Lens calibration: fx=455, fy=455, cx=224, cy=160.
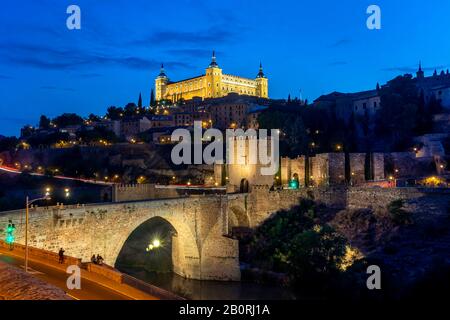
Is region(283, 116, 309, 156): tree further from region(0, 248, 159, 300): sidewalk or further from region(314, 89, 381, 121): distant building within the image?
region(0, 248, 159, 300): sidewalk

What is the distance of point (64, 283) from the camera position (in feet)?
46.5

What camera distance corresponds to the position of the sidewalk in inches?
515

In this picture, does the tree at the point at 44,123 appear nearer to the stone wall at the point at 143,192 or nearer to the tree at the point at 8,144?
the tree at the point at 8,144

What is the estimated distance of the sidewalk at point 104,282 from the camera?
1308 cm

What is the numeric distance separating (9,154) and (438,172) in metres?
Result: 72.3

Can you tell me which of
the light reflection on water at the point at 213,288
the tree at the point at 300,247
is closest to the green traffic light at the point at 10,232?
the light reflection on water at the point at 213,288

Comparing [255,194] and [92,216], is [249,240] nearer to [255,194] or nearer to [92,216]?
[255,194]

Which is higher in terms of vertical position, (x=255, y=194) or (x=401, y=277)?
(x=255, y=194)

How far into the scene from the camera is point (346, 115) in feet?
244

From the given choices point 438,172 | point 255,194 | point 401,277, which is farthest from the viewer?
point 438,172

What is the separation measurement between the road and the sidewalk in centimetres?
18

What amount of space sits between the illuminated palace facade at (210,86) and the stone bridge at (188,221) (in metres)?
98.1
